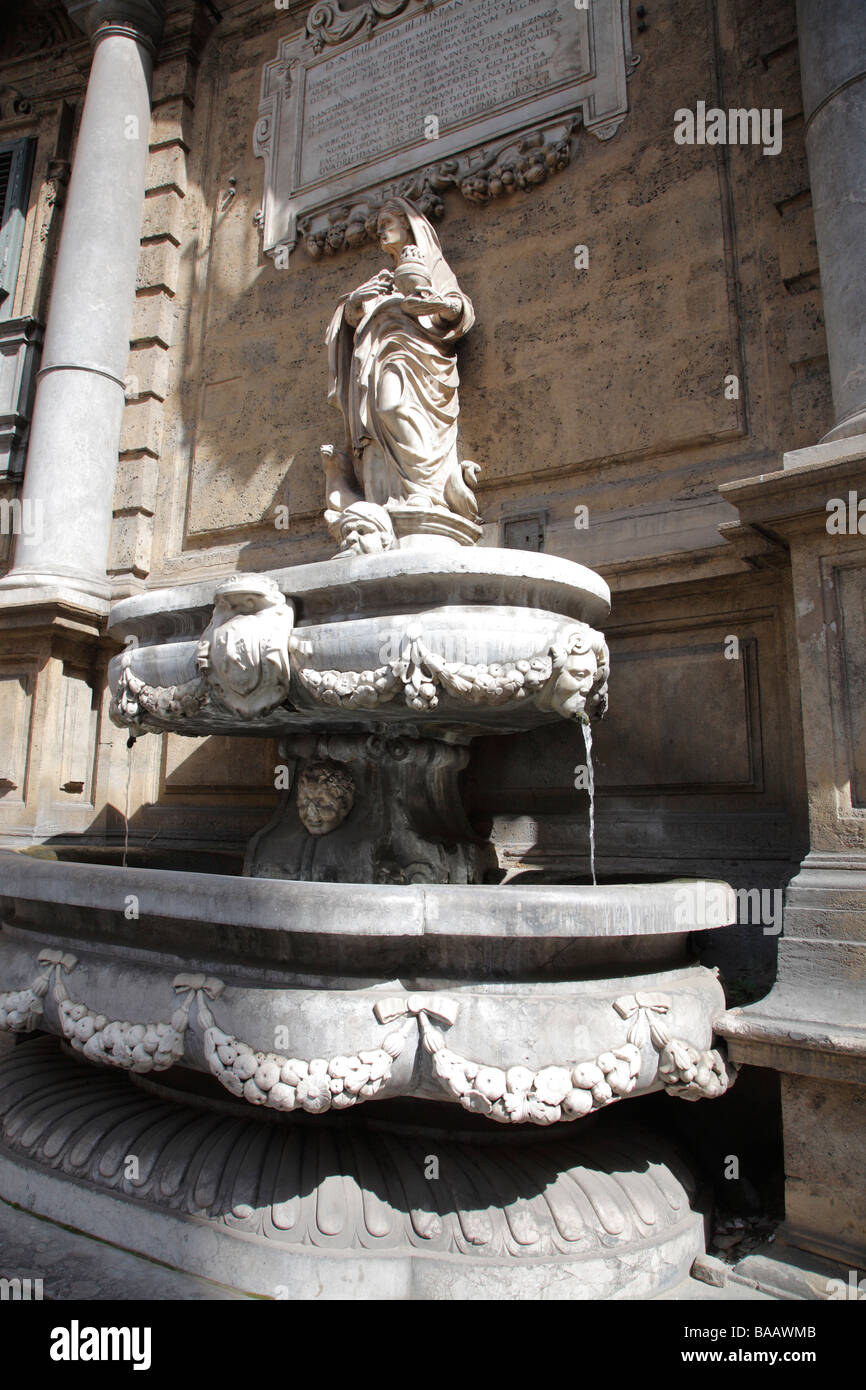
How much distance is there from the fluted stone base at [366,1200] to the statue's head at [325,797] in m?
1.00

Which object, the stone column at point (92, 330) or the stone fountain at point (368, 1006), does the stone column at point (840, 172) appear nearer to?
the stone fountain at point (368, 1006)

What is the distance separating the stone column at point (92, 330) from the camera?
5.68 meters

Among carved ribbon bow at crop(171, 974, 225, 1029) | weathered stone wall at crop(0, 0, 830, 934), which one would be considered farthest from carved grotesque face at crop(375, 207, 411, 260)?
carved ribbon bow at crop(171, 974, 225, 1029)

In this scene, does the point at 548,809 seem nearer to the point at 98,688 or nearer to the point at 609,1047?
the point at 609,1047

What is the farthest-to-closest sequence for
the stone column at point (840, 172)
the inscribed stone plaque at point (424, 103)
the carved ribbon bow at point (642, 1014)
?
1. the inscribed stone plaque at point (424, 103)
2. the stone column at point (840, 172)
3. the carved ribbon bow at point (642, 1014)

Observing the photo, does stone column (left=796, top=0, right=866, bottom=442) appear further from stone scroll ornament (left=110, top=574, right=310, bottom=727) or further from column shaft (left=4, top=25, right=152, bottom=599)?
column shaft (left=4, top=25, right=152, bottom=599)

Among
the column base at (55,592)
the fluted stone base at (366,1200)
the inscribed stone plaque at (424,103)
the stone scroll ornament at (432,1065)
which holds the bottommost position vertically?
the fluted stone base at (366,1200)

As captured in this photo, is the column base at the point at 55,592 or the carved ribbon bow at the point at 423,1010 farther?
the column base at the point at 55,592

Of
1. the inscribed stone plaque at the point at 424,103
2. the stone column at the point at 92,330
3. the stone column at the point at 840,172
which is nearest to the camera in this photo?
the stone column at the point at 840,172

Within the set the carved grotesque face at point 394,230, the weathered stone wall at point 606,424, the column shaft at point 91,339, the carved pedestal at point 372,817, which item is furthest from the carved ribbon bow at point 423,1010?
the carved grotesque face at point 394,230

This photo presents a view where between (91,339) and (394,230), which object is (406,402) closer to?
(394,230)

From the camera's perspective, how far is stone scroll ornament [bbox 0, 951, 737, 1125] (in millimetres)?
2145

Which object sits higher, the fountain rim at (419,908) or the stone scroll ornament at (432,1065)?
the fountain rim at (419,908)

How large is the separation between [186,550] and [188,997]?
4.13 metres
